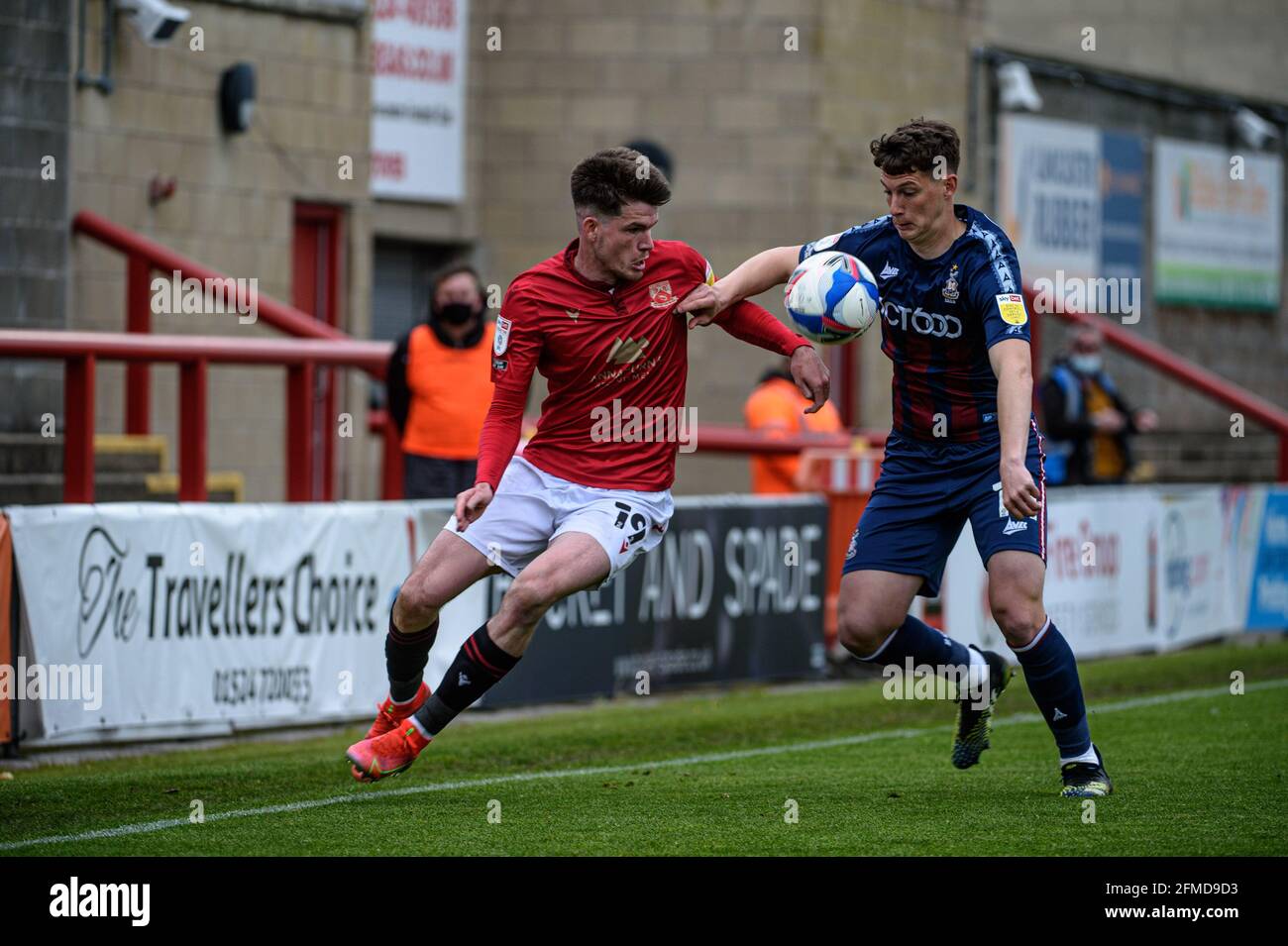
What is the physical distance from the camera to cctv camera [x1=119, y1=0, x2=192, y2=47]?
47.9 feet

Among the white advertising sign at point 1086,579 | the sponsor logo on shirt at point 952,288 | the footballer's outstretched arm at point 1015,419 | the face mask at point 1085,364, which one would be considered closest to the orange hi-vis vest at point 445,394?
the white advertising sign at point 1086,579

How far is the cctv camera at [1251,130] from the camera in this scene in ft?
88.5

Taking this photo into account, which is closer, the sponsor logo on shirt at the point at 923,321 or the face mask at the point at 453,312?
the sponsor logo on shirt at the point at 923,321

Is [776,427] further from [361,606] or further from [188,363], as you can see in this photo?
[188,363]

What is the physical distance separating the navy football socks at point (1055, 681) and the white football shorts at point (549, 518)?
54.9 inches

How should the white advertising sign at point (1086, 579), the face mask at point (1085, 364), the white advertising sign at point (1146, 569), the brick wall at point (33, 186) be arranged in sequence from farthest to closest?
1. the face mask at point (1085, 364)
2. the white advertising sign at point (1146, 569)
3. the white advertising sign at point (1086, 579)
4. the brick wall at point (33, 186)

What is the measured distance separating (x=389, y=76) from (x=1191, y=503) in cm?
782

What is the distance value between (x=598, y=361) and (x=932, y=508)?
130cm

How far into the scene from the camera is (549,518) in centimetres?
757

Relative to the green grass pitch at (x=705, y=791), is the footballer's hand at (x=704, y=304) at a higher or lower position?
higher

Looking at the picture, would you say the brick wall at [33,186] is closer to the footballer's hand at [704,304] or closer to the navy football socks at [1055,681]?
the footballer's hand at [704,304]

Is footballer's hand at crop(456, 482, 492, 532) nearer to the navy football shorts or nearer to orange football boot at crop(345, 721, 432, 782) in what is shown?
orange football boot at crop(345, 721, 432, 782)

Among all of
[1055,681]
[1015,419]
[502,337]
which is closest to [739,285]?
[502,337]

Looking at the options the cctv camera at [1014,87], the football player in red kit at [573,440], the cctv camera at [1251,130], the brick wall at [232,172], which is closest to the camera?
the football player in red kit at [573,440]
